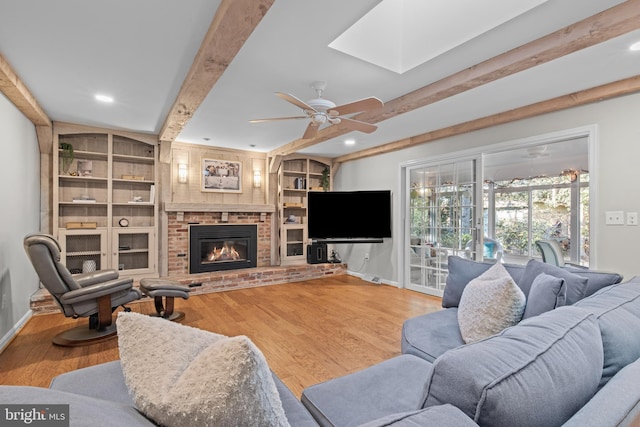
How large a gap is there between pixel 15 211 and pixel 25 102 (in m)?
1.08

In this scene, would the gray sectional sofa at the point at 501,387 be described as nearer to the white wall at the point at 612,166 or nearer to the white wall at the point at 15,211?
the white wall at the point at 612,166

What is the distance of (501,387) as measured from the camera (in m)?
0.66

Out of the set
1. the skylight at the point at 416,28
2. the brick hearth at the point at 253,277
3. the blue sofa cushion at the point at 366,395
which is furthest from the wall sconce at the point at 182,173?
the blue sofa cushion at the point at 366,395

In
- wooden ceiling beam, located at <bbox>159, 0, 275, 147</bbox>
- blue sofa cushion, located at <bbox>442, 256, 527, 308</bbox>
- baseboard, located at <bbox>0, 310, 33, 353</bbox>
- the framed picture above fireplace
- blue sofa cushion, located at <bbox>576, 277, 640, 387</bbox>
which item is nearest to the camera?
blue sofa cushion, located at <bbox>576, 277, 640, 387</bbox>

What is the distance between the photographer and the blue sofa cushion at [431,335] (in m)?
1.71

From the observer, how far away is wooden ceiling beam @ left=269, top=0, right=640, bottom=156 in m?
1.80

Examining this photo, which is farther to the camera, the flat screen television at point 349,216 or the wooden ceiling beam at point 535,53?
the flat screen television at point 349,216

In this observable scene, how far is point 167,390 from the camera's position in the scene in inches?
26.7

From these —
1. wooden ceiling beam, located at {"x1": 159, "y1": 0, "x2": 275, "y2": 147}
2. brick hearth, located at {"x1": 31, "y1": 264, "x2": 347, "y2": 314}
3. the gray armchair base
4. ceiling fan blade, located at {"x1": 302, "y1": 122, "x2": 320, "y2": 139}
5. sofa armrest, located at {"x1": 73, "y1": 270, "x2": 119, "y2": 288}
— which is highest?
wooden ceiling beam, located at {"x1": 159, "y1": 0, "x2": 275, "y2": 147}

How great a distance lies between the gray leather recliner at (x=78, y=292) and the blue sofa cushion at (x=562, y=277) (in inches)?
134

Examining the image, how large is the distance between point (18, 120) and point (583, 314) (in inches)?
188

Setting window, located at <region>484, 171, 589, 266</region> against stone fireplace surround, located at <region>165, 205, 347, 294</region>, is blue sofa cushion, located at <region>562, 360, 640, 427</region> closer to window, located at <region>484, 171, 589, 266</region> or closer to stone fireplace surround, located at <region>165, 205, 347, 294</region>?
stone fireplace surround, located at <region>165, 205, 347, 294</region>

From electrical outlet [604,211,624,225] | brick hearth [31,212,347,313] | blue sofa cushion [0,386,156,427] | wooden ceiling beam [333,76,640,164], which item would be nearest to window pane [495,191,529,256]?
wooden ceiling beam [333,76,640,164]
